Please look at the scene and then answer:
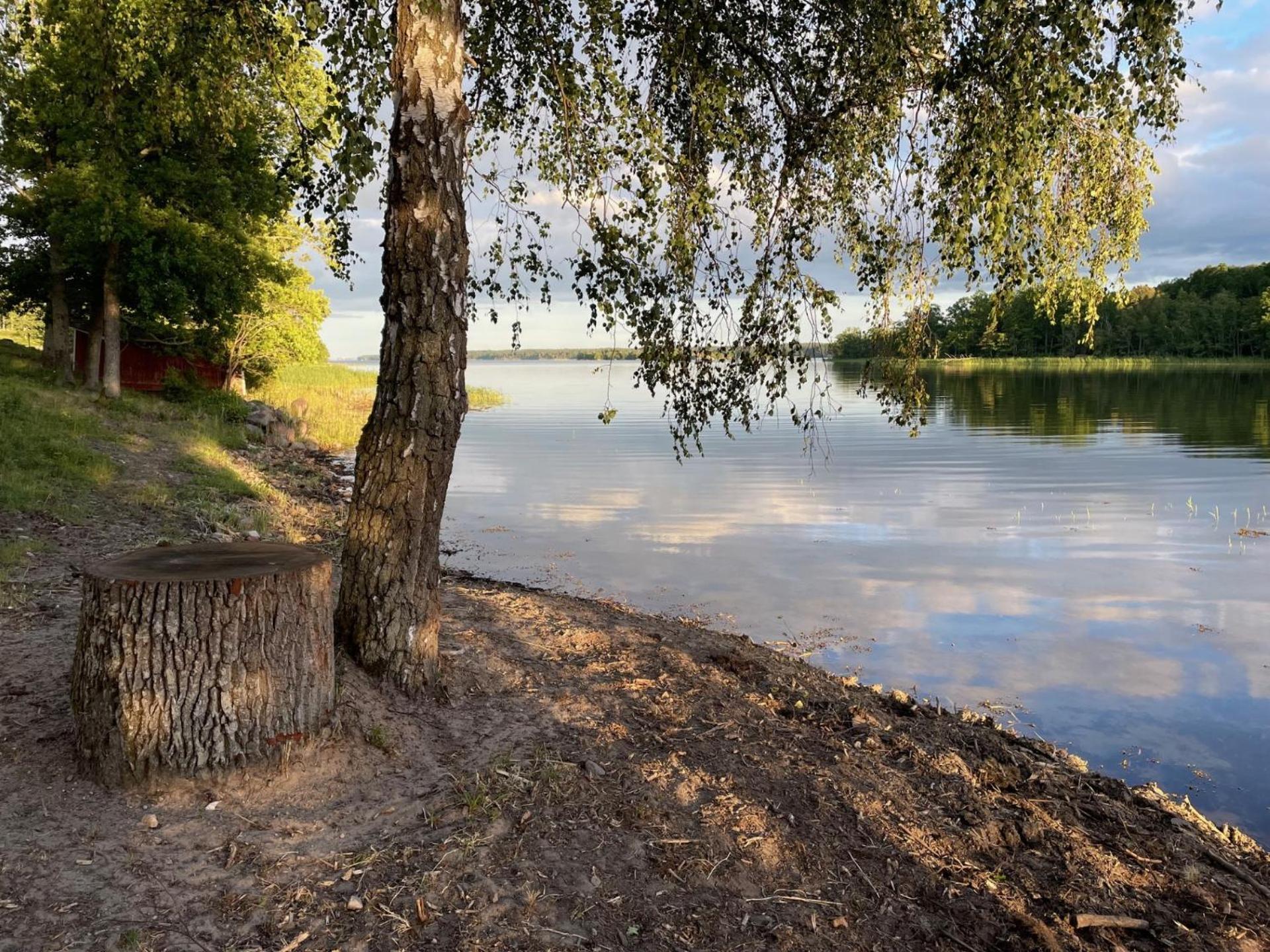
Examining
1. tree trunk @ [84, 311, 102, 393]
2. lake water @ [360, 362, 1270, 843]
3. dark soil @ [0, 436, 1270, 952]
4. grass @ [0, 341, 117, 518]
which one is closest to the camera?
dark soil @ [0, 436, 1270, 952]

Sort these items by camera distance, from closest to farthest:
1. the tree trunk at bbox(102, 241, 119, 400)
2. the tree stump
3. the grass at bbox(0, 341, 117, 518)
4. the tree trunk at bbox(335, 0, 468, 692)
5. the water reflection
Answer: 1. the tree stump
2. the tree trunk at bbox(335, 0, 468, 692)
3. the grass at bbox(0, 341, 117, 518)
4. the tree trunk at bbox(102, 241, 119, 400)
5. the water reflection

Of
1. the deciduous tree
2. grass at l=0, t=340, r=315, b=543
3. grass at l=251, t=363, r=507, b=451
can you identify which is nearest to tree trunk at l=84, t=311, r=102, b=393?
grass at l=0, t=340, r=315, b=543

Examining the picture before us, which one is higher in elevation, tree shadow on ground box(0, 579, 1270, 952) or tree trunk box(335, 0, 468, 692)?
tree trunk box(335, 0, 468, 692)

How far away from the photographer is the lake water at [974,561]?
752 cm

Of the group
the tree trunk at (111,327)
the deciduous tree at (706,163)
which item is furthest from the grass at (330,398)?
the deciduous tree at (706,163)

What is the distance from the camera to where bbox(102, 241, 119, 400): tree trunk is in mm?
21297

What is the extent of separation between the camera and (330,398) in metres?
37.1

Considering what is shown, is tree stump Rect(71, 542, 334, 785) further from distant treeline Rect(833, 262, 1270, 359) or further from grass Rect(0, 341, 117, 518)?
distant treeline Rect(833, 262, 1270, 359)

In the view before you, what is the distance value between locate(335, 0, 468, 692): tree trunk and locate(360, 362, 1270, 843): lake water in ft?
9.69

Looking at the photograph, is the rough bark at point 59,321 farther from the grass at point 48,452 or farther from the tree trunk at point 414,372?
the tree trunk at point 414,372

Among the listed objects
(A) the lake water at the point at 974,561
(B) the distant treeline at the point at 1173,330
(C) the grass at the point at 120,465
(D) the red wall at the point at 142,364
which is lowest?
(A) the lake water at the point at 974,561

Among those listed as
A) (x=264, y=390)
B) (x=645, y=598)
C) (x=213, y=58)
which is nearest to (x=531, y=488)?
(x=645, y=598)

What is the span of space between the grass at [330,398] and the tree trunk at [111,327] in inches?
222

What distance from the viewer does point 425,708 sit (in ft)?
16.2
